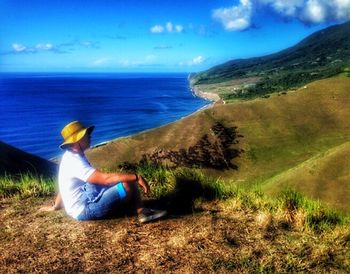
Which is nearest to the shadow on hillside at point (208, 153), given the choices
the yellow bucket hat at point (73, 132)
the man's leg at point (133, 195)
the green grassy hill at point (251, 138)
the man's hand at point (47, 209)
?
the green grassy hill at point (251, 138)

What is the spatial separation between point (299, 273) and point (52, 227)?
13.8 feet

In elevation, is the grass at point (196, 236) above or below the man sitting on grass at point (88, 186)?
below

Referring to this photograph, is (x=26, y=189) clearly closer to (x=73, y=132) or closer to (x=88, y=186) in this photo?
(x=88, y=186)

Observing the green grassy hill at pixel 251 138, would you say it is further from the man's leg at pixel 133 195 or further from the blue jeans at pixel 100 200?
the blue jeans at pixel 100 200

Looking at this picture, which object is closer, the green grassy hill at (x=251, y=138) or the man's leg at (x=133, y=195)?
the man's leg at (x=133, y=195)

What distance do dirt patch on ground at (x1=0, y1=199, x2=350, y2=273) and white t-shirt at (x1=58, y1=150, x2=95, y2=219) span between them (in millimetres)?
267

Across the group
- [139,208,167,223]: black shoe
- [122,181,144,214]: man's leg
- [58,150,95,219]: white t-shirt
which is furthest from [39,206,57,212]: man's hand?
[139,208,167,223]: black shoe

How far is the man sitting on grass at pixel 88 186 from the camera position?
25.5ft

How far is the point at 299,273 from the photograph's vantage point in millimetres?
6074

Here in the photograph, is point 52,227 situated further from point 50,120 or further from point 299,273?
point 50,120

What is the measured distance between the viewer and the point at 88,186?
830 cm

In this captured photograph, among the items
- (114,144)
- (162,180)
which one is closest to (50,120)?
(114,144)

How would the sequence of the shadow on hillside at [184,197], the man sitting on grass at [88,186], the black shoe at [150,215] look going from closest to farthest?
the man sitting on grass at [88,186] → the black shoe at [150,215] → the shadow on hillside at [184,197]

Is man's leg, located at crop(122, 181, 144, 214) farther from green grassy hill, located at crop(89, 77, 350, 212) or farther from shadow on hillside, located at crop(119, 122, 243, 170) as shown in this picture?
shadow on hillside, located at crop(119, 122, 243, 170)
